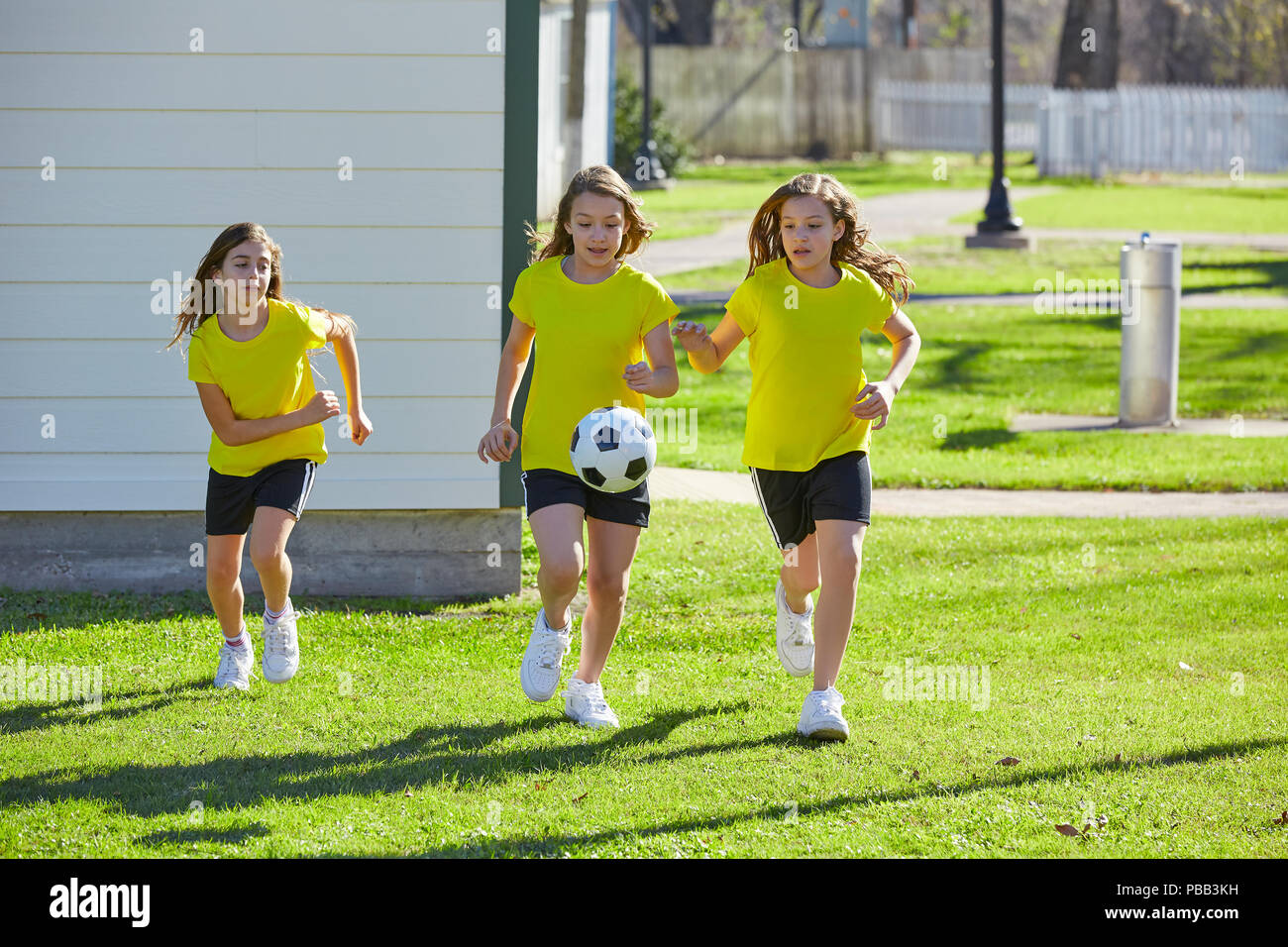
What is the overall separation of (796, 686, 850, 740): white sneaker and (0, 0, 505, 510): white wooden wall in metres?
2.37

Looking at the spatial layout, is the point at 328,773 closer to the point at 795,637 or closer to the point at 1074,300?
the point at 795,637

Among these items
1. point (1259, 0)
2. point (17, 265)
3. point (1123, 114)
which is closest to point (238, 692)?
point (17, 265)

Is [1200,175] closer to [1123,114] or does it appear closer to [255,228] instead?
[1123,114]

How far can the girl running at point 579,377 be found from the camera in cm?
472

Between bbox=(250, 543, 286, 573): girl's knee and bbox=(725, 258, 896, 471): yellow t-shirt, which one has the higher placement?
bbox=(725, 258, 896, 471): yellow t-shirt

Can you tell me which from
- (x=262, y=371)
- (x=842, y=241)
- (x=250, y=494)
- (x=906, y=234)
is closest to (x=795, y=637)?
(x=842, y=241)

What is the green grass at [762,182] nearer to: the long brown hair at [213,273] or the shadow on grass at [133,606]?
the shadow on grass at [133,606]

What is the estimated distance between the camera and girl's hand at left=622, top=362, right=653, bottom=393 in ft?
14.9

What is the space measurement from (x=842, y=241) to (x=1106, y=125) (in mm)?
28090

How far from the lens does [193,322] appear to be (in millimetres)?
5410

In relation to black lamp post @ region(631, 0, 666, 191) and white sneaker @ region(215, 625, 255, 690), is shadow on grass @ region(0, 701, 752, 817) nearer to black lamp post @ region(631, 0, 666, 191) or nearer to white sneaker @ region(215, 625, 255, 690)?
white sneaker @ region(215, 625, 255, 690)

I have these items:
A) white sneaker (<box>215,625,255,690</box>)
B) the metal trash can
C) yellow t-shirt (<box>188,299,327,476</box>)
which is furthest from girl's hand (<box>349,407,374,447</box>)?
the metal trash can

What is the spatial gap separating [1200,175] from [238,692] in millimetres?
31406

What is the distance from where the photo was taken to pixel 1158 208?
24562mm
